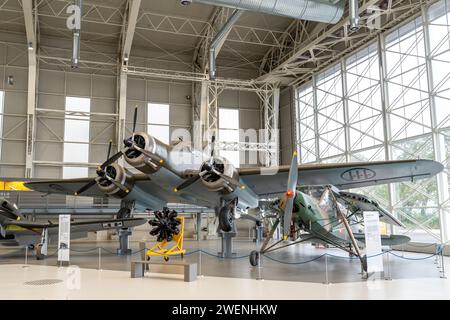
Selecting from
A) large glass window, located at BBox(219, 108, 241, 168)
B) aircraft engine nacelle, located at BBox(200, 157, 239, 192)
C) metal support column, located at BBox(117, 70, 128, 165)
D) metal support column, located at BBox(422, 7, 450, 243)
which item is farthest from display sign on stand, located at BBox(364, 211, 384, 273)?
metal support column, located at BBox(117, 70, 128, 165)

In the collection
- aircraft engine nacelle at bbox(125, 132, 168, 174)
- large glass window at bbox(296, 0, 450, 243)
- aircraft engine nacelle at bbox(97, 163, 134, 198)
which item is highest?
large glass window at bbox(296, 0, 450, 243)

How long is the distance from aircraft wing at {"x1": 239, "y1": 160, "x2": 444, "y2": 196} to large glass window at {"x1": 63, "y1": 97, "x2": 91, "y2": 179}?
15.0m

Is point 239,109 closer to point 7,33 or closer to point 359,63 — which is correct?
point 359,63

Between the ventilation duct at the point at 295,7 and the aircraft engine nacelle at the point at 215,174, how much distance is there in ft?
20.5

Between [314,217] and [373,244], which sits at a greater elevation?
[314,217]

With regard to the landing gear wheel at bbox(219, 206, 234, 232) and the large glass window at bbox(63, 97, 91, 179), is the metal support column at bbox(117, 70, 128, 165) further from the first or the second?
the landing gear wheel at bbox(219, 206, 234, 232)

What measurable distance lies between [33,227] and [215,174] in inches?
256

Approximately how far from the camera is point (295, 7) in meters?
15.0

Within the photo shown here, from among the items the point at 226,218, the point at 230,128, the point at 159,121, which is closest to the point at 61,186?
the point at 226,218

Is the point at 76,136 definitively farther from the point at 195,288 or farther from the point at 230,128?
the point at 195,288

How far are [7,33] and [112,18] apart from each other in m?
6.81

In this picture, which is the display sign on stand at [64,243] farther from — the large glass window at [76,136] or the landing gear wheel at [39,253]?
the large glass window at [76,136]

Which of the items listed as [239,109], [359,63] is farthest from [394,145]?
[239,109]

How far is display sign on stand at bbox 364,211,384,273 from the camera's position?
835 cm
